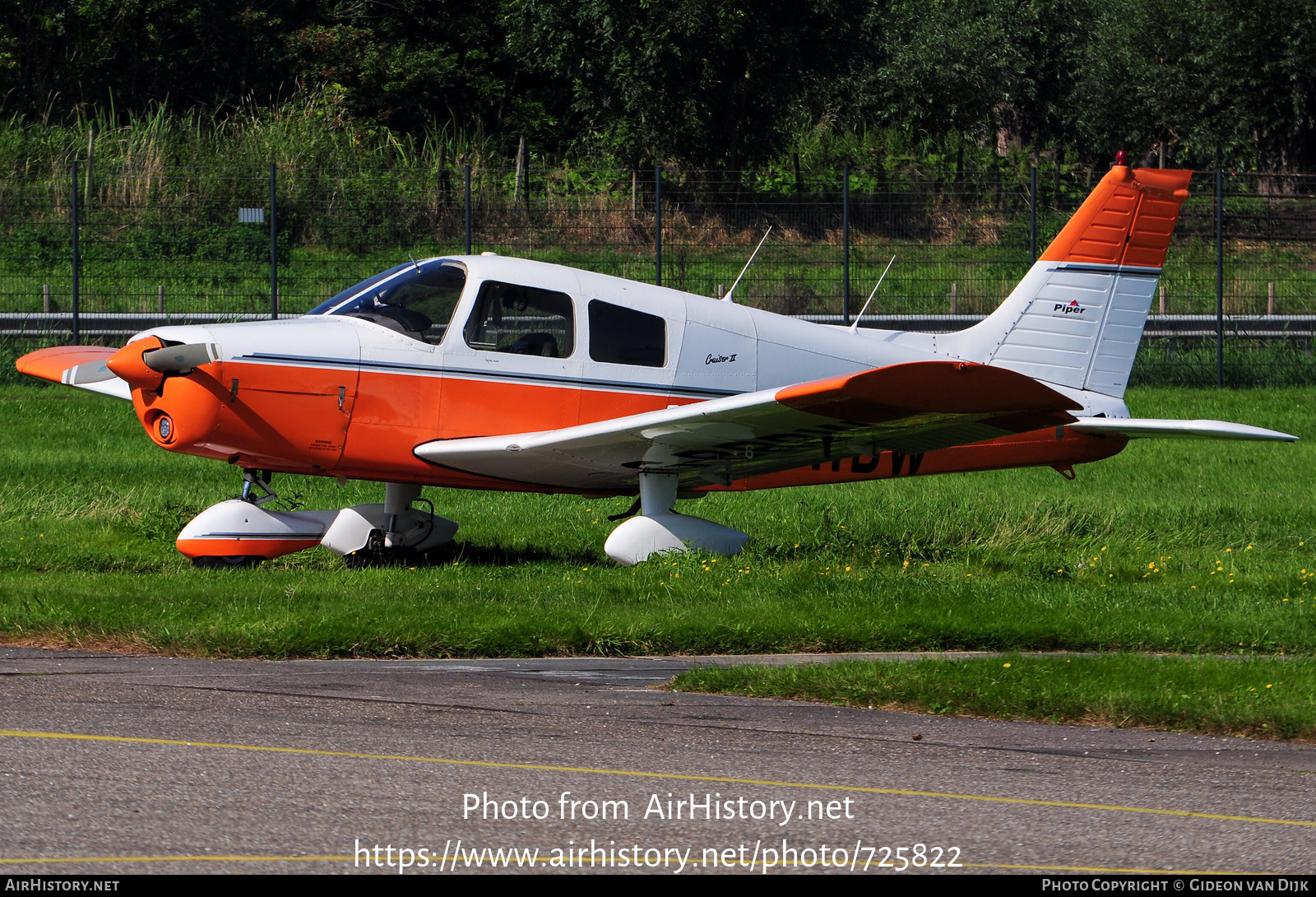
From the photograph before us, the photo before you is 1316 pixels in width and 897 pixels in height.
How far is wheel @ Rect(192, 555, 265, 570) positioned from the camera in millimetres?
9516

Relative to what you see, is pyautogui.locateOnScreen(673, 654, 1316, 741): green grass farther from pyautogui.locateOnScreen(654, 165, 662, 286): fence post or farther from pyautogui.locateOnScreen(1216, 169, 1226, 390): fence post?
pyautogui.locateOnScreen(1216, 169, 1226, 390): fence post

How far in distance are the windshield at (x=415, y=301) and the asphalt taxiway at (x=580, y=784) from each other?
3430mm

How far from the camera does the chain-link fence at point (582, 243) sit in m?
20.9

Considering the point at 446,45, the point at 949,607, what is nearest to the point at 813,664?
the point at 949,607

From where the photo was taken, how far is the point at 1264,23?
121ft

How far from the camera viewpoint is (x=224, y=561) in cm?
956

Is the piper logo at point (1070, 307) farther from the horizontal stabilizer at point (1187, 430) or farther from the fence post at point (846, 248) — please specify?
the fence post at point (846, 248)

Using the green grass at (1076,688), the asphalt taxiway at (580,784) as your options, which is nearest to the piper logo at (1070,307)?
the green grass at (1076,688)

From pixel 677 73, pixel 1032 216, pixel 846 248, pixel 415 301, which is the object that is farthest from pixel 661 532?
pixel 677 73

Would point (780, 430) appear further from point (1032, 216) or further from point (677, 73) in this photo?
point (677, 73)

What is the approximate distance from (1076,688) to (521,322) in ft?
16.0

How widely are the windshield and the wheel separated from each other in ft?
5.73

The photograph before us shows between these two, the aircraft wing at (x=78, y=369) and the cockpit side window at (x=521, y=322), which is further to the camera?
the aircraft wing at (x=78, y=369)

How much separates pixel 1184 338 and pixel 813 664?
55.0ft
